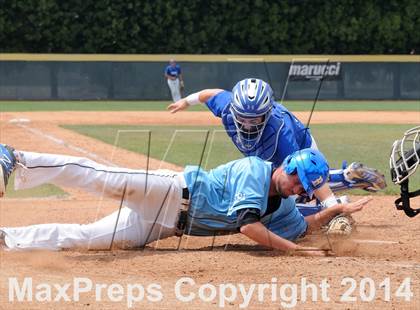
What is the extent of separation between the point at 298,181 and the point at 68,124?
17.9 metres

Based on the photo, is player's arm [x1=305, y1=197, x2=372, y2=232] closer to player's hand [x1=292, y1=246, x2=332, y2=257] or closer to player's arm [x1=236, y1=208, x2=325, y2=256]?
player's hand [x1=292, y1=246, x2=332, y2=257]

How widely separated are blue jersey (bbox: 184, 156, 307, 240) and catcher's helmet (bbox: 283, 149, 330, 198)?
0.24 metres

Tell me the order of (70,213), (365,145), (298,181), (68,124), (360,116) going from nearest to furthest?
(298,181), (70,213), (365,145), (68,124), (360,116)

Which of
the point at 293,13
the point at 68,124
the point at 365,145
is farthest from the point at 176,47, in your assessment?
the point at 365,145

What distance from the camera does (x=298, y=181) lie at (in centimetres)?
688

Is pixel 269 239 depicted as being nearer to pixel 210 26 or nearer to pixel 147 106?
pixel 147 106

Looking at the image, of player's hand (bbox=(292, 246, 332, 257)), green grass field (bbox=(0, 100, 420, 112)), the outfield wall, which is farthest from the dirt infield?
the outfield wall

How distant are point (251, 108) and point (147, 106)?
26.4m

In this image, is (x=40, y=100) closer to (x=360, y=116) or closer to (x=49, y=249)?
(x=360, y=116)

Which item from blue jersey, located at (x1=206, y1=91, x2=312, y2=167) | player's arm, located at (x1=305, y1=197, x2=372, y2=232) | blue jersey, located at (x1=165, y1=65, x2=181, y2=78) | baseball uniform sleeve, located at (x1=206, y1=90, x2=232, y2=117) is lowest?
player's arm, located at (x1=305, y1=197, x2=372, y2=232)

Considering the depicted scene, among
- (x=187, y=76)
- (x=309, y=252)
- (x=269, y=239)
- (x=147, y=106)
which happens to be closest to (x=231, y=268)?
(x=269, y=239)

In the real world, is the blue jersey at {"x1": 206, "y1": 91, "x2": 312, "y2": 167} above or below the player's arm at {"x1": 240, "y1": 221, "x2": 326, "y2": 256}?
above

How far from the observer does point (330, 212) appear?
738cm

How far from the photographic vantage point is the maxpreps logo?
3806cm
